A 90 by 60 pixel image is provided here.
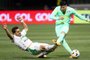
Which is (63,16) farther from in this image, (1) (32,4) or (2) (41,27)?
(1) (32,4)

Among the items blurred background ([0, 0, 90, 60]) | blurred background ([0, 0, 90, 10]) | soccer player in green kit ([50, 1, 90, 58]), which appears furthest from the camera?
blurred background ([0, 0, 90, 10])

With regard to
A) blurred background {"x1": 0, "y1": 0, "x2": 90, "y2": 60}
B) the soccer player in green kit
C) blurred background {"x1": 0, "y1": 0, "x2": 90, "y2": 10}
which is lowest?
blurred background {"x1": 0, "y1": 0, "x2": 90, "y2": 10}

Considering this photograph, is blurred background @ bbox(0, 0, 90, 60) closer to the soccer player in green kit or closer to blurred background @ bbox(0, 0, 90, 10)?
blurred background @ bbox(0, 0, 90, 10)

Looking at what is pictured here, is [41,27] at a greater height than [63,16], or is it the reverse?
[63,16]

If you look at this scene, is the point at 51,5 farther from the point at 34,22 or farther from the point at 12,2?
the point at 34,22

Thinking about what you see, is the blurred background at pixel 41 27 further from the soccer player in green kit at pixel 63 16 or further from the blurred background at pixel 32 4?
the soccer player in green kit at pixel 63 16

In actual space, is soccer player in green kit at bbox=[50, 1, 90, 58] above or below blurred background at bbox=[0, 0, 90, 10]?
above

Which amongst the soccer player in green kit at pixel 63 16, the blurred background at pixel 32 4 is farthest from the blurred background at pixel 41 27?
the soccer player in green kit at pixel 63 16

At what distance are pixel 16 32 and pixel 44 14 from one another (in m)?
19.4

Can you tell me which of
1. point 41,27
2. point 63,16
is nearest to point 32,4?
point 41,27

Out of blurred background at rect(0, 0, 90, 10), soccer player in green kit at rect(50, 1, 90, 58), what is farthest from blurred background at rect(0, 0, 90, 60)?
soccer player in green kit at rect(50, 1, 90, 58)

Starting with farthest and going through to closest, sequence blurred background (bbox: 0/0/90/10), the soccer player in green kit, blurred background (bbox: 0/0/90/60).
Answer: blurred background (bbox: 0/0/90/10), blurred background (bbox: 0/0/90/60), the soccer player in green kit

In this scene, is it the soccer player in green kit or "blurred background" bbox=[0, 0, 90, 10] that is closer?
the soccer player in green kit

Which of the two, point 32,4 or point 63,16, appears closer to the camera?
point 63,16
